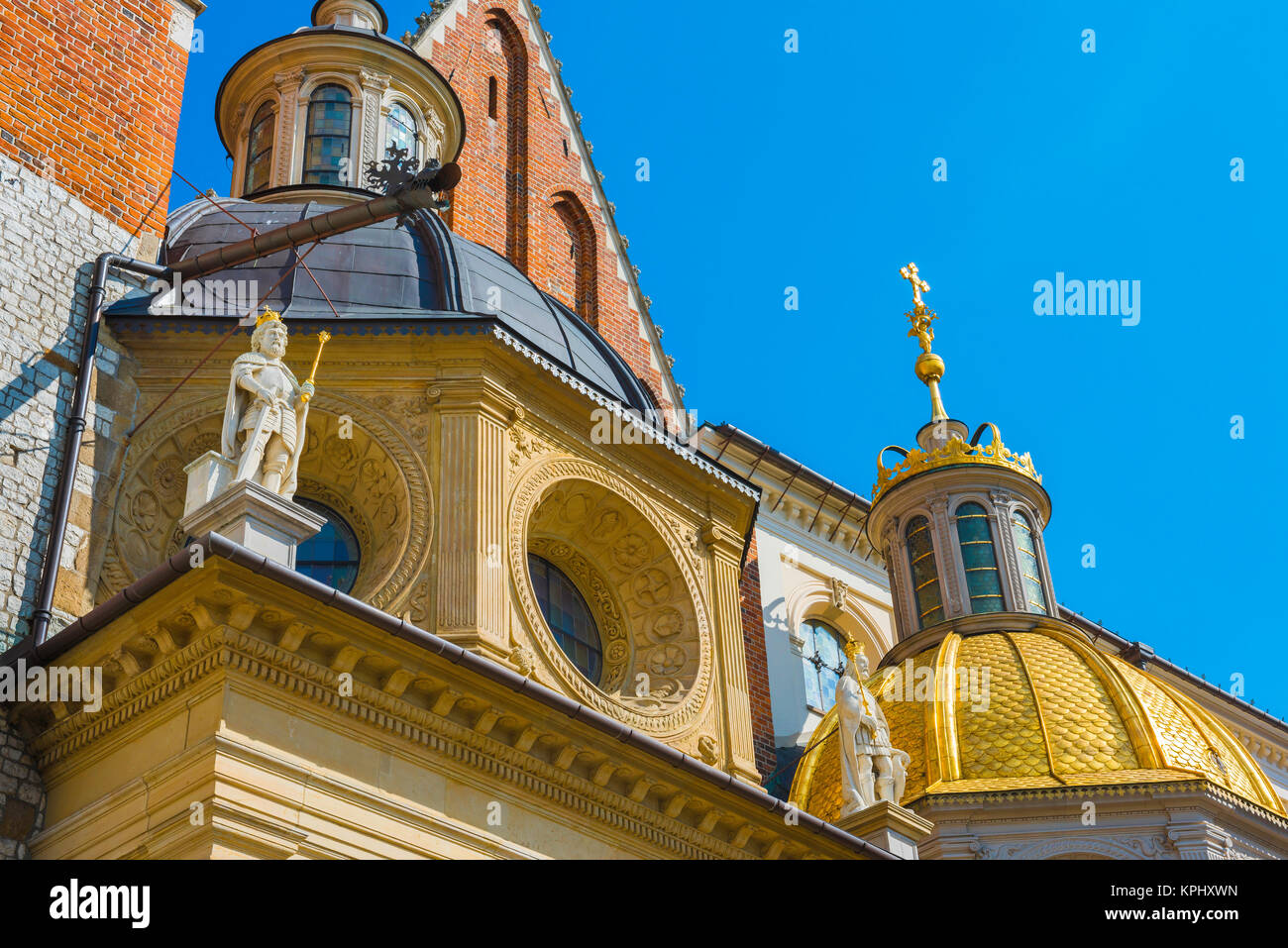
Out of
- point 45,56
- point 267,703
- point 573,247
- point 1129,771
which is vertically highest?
point 573,247

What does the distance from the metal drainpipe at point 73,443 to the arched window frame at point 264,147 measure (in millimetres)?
9079

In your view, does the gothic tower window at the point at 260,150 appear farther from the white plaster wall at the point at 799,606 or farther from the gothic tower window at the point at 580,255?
the white plaster wall at the point at 799,606

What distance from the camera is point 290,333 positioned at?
14266mm

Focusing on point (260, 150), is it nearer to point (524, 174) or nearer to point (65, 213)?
point (524, 174)

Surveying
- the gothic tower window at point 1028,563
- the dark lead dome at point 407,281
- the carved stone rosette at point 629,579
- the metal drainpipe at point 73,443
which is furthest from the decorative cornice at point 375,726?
the gothic tower window at point 1028,563

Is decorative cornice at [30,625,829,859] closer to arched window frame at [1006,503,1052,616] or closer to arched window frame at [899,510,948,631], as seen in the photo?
arched window frame at [899,510,948,631]

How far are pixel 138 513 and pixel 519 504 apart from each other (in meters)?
3.06

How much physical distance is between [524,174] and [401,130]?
108 inches

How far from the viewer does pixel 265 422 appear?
10.5 meters

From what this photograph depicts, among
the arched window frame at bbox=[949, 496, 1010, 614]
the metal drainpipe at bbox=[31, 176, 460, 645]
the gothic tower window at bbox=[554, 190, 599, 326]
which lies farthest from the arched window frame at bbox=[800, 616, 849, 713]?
the metal drainpipe at bbox=[31, 176, 460, 645]

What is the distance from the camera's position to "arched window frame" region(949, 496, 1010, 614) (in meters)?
23.8
